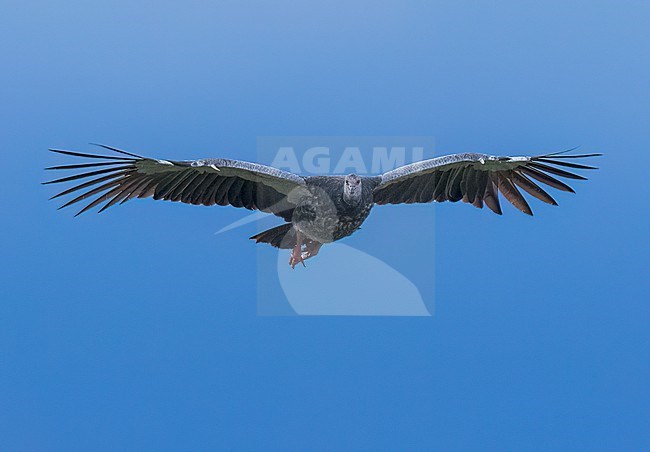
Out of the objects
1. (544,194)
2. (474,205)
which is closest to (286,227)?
(474,205)

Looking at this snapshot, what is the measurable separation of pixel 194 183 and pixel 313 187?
45.8 inches

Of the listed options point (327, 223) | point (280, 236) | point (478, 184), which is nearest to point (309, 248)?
point (280, 236)

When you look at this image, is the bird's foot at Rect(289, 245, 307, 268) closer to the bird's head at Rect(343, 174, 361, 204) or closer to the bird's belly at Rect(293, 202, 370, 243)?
the bird's belly at Rect(293, 202, 370, 243)

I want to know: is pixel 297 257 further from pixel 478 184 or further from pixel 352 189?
pixel 478 184

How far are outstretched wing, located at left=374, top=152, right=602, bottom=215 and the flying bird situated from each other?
0.03 ft

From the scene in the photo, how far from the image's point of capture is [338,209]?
9508 millimetres

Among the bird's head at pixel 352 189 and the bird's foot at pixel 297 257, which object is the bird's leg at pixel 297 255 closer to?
the bird's foot at pixel 297 257

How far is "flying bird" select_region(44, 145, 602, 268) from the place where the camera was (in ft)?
30.8

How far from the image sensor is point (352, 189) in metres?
9.41

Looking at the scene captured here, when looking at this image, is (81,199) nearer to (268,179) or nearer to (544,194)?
(268,179)

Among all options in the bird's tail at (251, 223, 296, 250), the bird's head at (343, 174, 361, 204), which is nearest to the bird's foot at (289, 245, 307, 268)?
the bird's tail at (251, 223, 296, 250)

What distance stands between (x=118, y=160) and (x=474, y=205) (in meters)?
3.66

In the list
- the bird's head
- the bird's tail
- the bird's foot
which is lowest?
the bird's foot

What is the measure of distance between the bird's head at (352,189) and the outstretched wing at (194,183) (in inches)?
18.4
